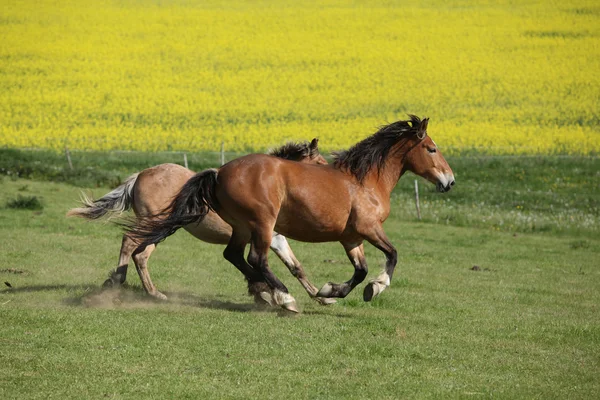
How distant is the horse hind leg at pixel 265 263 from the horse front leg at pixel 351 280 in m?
0.41

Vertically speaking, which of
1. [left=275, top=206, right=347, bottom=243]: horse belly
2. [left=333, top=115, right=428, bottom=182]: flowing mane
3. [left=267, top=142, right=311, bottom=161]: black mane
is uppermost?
[left=333, top=115, right=428, bottom=182]: flowing mane

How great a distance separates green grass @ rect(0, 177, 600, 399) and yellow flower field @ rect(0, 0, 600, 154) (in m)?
17.4

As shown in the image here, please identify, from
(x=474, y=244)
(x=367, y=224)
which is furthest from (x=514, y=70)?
(x=367, y=224)

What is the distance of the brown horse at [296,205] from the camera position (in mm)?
9023

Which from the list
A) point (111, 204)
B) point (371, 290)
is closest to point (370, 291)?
point (371, 290)

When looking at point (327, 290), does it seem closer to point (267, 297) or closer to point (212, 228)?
point (267, 297)

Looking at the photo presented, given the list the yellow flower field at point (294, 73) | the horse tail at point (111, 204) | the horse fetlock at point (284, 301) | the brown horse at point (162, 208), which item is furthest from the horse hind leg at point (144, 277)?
the yellow flower field at point (294, 73)

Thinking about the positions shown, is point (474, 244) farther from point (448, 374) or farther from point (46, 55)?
point (46, 55)

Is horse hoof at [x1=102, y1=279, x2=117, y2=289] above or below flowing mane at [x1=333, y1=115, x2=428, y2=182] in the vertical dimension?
below

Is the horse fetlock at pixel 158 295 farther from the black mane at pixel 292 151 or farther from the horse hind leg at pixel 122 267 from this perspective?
the black mane at pixel 292 151

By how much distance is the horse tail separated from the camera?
35.8 feet

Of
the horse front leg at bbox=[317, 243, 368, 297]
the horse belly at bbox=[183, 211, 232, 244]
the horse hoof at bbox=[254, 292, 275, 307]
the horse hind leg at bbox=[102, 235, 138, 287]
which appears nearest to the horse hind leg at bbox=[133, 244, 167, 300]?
the horse hind leg at bbox=[102, 235, 138, 287]

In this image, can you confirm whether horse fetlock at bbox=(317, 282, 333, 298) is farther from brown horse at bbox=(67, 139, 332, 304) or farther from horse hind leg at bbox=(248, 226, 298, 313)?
brown horse at bbox=(67, 139, 332, 304)

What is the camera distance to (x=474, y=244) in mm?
18109
